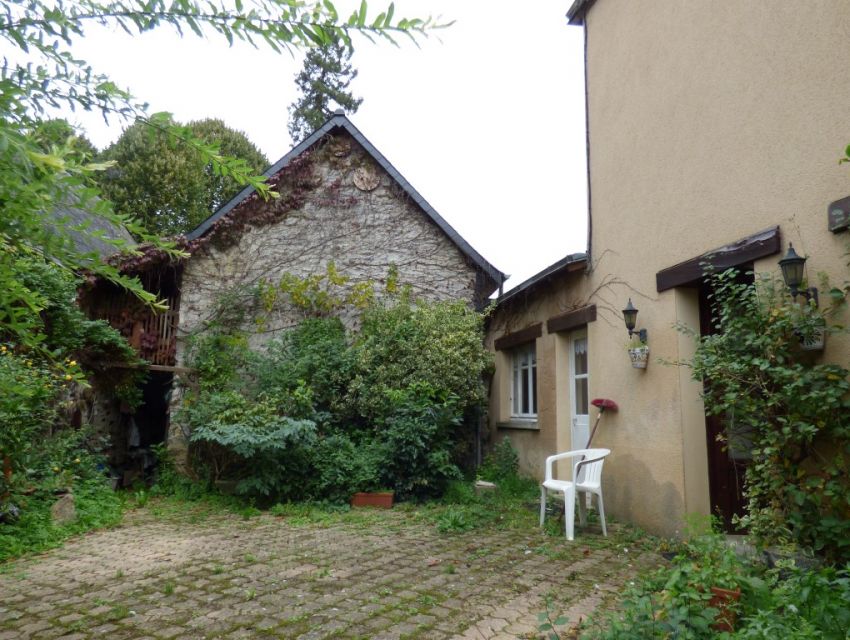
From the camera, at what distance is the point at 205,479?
8328 millimetres

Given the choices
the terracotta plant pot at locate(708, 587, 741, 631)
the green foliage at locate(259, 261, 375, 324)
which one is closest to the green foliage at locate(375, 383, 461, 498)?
the green foliage at locate(259, 261, 375, 324)

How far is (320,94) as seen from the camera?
23641 mm

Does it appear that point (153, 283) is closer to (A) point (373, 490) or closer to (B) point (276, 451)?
(B) point (276, 451)

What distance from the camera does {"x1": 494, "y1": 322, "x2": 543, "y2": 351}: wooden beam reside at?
8.18 metres

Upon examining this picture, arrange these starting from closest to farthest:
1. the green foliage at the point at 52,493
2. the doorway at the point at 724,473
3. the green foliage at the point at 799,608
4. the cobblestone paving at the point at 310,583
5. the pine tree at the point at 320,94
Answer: the green foliage at the point at 799,608, the cobblestone paving at the point at 310,583, the doorway at the point at 724,473, the green foliage at the point at 52,493, the pine tree at the point at 320,94

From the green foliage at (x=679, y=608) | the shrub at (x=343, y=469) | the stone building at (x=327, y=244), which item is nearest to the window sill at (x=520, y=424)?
the shrub at (x=343, y=469)

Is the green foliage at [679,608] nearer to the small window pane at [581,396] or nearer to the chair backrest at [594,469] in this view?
the chair backrest at [594,469]

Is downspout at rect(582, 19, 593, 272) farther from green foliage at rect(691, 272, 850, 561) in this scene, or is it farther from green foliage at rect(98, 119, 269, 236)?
green foliage at rect(98, 119, 269, 236)

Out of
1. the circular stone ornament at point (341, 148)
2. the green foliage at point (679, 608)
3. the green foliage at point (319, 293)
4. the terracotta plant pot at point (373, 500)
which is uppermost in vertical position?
the circular stone ornament at point (341, 148)

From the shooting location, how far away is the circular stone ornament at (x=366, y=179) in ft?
34.5

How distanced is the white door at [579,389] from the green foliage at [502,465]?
5.53 ft

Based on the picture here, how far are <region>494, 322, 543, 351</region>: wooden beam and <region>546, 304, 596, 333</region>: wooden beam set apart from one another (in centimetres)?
33

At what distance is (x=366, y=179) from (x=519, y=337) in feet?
13.6

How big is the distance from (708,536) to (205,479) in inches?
269
